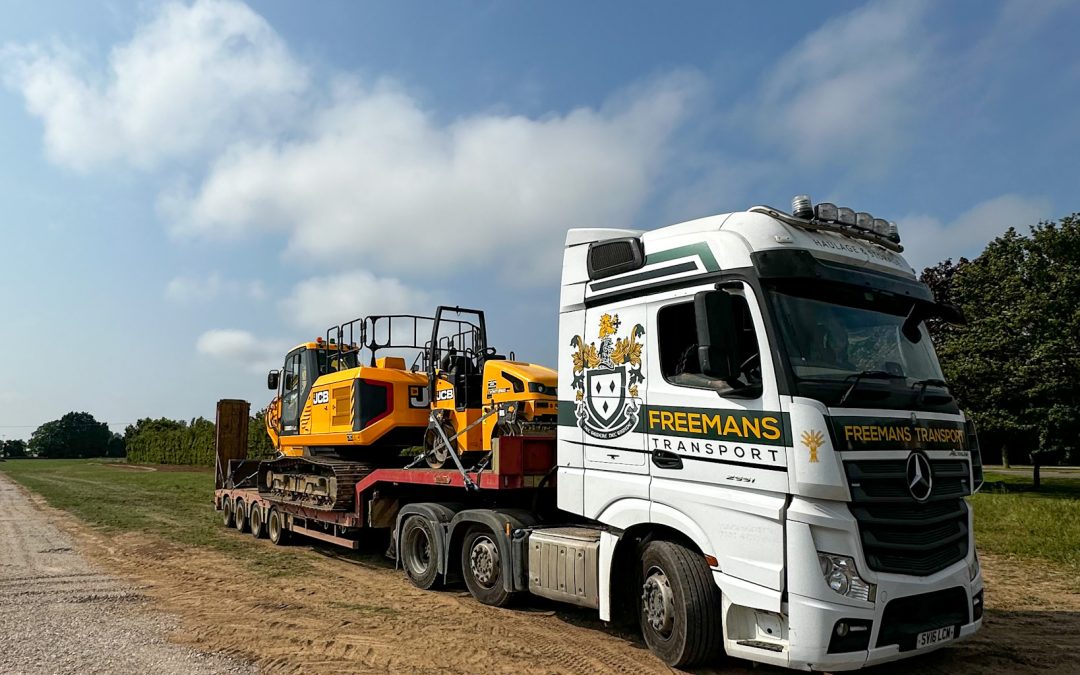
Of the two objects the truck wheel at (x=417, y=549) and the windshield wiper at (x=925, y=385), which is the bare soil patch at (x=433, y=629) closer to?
the truck wheel at (x=417, y=549)

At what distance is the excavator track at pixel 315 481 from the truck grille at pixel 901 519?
760 cm

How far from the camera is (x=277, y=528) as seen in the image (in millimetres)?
13445

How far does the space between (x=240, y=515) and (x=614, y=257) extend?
38.7ft

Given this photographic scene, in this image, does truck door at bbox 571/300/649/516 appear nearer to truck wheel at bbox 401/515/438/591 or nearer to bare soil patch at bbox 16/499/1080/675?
bare soil patch at bbox 16/499/1080/675

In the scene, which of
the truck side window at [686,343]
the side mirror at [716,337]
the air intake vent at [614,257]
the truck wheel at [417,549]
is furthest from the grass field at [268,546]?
the side mirror at [716,337]

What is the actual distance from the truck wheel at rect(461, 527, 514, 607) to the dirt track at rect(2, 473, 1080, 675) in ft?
0.51

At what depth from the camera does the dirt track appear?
5926mm

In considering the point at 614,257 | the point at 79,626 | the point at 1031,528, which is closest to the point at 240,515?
the point at 79,626

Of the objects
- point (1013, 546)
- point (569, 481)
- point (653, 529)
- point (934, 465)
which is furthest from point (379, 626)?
point (1013, 546)

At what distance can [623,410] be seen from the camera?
633cm

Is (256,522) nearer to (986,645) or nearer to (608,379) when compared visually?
(608,379)

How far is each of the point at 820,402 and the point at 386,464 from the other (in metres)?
8.50

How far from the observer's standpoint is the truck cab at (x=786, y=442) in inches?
192

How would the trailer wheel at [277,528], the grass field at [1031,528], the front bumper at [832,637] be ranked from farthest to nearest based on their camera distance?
the trailer wheel at [277,528], the grass field at [1031,528], the front bumper at [832,637]
